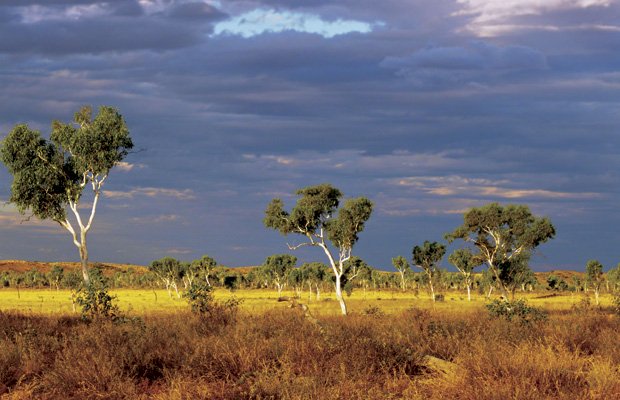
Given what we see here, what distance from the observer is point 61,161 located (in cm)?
4231

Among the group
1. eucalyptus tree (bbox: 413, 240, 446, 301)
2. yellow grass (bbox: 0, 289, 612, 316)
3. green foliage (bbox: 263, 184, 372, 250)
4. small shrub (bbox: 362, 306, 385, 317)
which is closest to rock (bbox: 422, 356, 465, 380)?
small shrub (bbox: 362, 306, 385, 317)

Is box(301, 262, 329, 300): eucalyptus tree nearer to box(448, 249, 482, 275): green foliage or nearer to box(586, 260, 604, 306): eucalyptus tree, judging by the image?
box(448, 249, 482, 275): green foliage

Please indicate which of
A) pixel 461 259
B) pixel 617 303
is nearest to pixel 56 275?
pixel 461 259

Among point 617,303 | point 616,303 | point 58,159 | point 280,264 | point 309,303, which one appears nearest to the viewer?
point 617,303

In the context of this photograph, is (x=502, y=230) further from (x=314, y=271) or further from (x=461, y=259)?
(x=314, y=271)

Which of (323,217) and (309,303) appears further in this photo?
(309,303)

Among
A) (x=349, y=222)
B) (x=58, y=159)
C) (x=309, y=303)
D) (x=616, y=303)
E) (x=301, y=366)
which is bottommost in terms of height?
(x=309, y=303)

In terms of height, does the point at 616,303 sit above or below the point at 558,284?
above

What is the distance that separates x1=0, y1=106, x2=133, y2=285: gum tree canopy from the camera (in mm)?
41188

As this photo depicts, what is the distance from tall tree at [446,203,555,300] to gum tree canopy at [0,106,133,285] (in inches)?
1649

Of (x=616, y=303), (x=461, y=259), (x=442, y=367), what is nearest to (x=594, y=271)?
(x=461, y=259)

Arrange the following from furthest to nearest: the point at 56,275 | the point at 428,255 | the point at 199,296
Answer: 1. the point at 56,275
2. the point at 428,255
3. the point at 199,296

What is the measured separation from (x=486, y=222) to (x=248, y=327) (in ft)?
196

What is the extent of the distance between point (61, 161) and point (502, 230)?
48.9m
